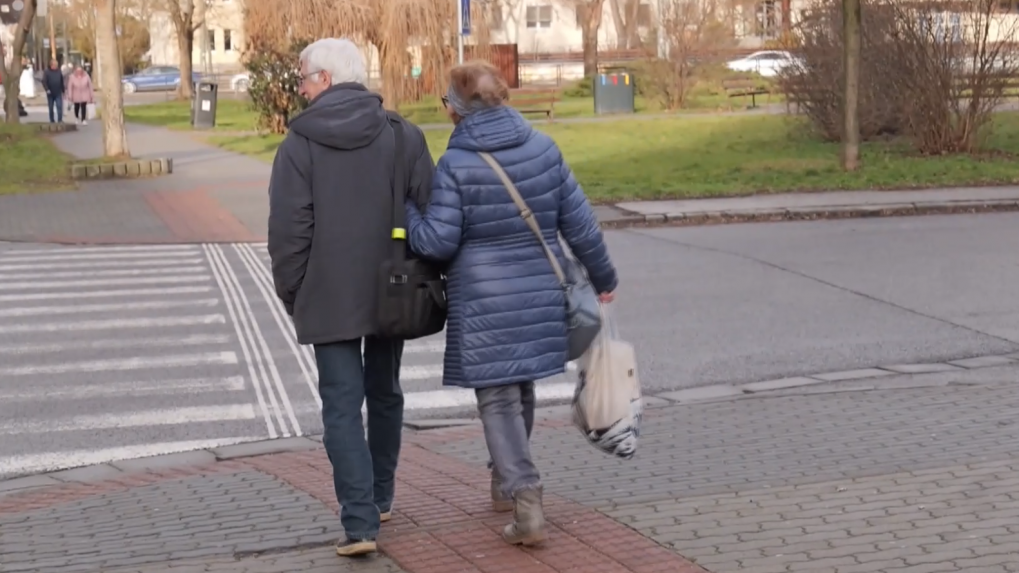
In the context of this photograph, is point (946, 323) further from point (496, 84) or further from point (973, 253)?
point (496, 84)

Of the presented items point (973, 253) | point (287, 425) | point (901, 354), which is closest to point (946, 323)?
point (901, 354)

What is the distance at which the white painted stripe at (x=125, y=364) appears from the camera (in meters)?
9.94

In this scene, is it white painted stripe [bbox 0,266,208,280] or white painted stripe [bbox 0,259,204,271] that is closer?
Result: white painted stripe [bbox 0,266,208,280]

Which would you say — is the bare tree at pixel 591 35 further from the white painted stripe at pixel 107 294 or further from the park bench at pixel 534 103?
the white painted stripe at pixel 107 294

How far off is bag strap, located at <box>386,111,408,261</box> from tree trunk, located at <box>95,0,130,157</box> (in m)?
21.6

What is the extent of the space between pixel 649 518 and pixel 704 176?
16.9 meters

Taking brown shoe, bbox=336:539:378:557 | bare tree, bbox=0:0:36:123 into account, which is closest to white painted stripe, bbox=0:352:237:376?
brown shoe, bbox=336:539:378:557

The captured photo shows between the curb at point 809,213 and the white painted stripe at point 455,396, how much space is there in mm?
8513

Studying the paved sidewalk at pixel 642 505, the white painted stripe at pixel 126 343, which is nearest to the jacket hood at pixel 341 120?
the paved sidewalk at pixel 642 505

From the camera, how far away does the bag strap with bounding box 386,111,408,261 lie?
17.9 feet

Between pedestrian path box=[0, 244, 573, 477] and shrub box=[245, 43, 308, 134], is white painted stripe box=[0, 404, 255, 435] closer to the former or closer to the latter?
pedestrian path box=[0, 244, 573, 477]

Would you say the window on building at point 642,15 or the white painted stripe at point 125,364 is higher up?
the window on building at point 642,15

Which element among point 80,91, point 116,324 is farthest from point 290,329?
point 80,91

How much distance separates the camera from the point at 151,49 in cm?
9825
